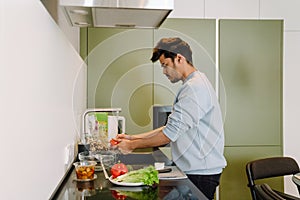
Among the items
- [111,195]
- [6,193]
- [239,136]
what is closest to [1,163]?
[6,193]

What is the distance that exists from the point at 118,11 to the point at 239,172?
2.09 metres

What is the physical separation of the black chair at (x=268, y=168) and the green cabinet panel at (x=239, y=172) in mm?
675

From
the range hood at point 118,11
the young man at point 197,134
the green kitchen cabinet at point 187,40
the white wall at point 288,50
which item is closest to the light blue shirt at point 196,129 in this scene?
the young man at point 197,134

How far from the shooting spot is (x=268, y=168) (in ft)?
7.86

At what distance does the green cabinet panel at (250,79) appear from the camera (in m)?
3.18

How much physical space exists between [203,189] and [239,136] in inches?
44.3

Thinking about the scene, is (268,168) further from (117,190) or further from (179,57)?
(117,190)

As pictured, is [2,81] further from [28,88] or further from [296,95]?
[296,95]

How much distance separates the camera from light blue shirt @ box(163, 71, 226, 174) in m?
2.12

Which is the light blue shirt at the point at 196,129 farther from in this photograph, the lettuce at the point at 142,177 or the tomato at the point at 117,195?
the tomato at the point at 117,195

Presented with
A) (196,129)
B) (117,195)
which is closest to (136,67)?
(196,129)

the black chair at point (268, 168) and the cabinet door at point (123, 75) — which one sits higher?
the cabinet door at point (123, 75)

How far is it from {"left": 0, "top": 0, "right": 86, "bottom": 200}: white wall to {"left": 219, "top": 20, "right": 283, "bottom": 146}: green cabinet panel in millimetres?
1790

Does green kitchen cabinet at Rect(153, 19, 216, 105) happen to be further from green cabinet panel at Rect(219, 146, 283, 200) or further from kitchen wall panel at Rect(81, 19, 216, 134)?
green cabinet panel at Rect(219, 146, 283, 200)
